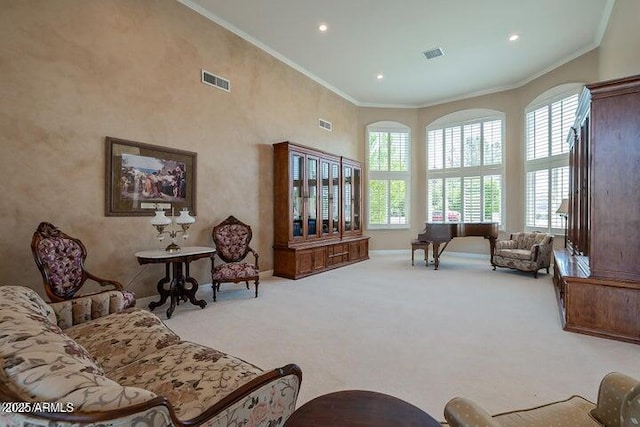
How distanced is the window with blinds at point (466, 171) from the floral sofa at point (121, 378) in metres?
8.00

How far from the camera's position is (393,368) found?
2.54 metres

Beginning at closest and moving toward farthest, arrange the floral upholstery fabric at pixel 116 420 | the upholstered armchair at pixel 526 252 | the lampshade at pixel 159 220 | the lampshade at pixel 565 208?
the floral upholstery fabric at pixel 116 420, the lampshade at pixel 159 220, the lampshade at pixel 565 208, the upholstered armchair at pixel 526 252

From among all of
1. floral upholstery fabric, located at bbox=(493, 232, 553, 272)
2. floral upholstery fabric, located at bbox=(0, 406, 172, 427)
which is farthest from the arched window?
floral upholstery fabric, located at bbox=(0, 406, 172, 427)

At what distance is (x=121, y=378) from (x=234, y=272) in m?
2.92

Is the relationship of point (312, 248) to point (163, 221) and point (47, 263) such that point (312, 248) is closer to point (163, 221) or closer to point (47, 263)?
point (163, 221)

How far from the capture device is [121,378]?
5.16ft

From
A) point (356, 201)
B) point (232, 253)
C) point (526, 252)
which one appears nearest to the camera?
point (232, 253)

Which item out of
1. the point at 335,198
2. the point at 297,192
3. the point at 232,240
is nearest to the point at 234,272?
the point at 232,240

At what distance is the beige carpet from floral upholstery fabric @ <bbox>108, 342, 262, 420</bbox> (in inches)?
31.2

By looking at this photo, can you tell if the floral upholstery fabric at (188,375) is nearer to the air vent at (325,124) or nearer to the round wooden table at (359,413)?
the round wooden table at (359,413)

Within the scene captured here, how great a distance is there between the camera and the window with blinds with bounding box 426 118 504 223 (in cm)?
793

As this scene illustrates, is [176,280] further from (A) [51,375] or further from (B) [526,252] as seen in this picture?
(B) [526,252]

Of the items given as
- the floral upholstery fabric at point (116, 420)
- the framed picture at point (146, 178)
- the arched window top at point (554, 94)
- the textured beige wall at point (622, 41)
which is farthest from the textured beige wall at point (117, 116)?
the arched window top at point (554, 94)

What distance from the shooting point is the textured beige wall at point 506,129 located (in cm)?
628
